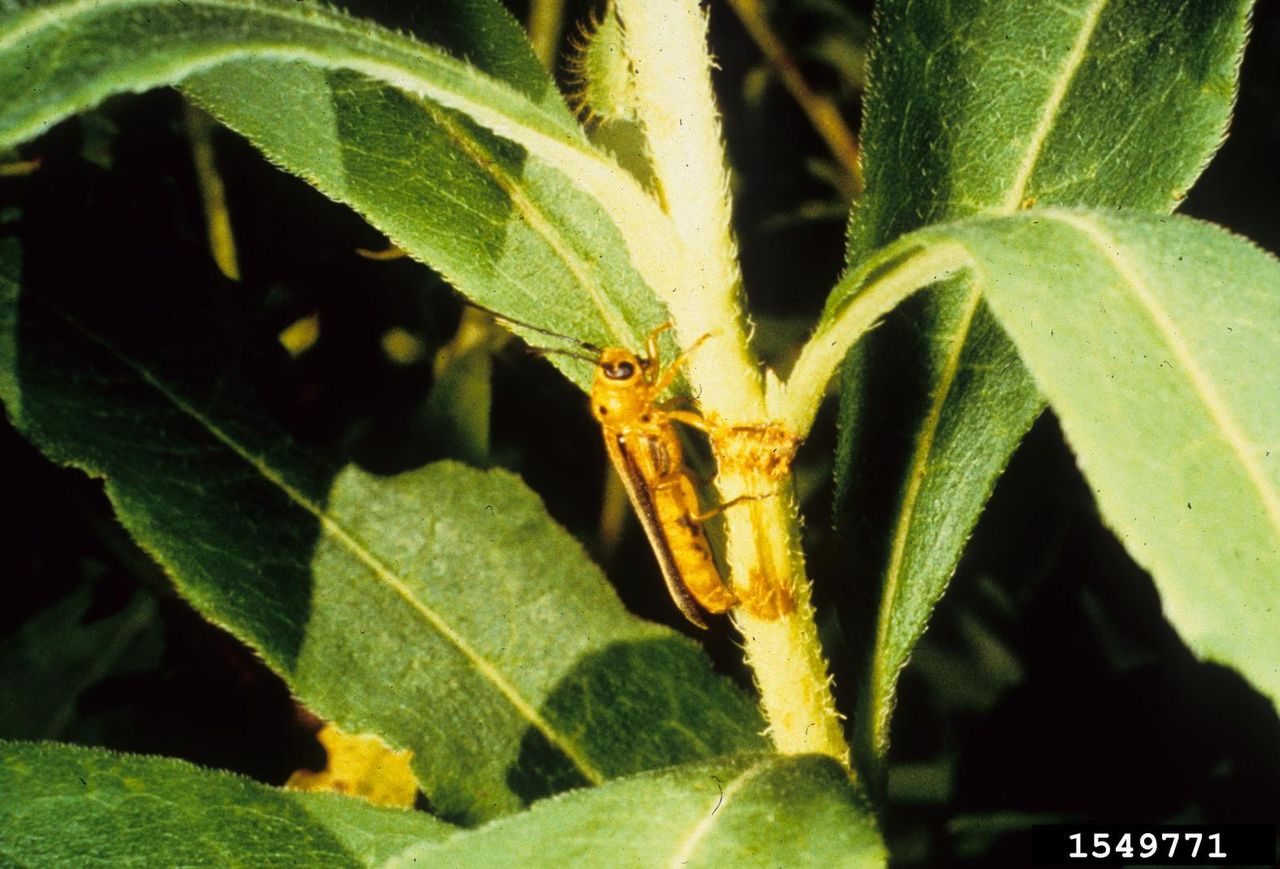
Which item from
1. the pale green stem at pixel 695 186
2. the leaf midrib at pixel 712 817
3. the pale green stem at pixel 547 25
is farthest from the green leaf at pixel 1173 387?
the pale green stem at pixel 547 25

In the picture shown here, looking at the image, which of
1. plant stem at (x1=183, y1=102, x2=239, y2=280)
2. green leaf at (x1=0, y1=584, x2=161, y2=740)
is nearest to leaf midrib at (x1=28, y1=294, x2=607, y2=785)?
plant stem at (x1=183, y1=102, x2=239, y2=280)

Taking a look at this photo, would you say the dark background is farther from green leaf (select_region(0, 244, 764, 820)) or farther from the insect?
the insect

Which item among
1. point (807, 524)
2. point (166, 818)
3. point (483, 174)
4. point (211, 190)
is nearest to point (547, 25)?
point (211, 190)

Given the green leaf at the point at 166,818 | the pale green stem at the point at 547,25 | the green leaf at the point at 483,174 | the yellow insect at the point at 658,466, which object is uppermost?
the pale green stem at the point at 547,25

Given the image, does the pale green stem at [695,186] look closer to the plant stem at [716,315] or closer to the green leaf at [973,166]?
the plant stem at [716,315]

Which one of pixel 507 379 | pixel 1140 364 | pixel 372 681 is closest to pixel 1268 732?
pixel 507 379

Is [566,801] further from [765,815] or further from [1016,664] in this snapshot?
[1016,664]
